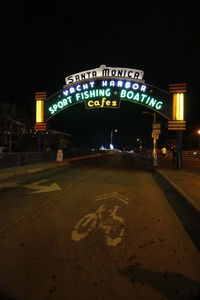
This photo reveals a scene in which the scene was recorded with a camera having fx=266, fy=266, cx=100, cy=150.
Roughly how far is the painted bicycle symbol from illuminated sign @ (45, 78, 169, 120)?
51.0 ft

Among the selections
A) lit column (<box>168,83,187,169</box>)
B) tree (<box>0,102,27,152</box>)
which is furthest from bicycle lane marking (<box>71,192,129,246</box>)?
tree (<box>0,102,27,152</box>)

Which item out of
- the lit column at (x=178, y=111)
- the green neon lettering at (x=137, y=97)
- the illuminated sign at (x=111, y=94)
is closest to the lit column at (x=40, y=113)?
the illuminated sign at (x=111, y=94)

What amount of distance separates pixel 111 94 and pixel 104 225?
17530 mm

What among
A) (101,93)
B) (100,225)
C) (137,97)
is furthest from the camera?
(101,93)

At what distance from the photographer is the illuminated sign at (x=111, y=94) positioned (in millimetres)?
21500

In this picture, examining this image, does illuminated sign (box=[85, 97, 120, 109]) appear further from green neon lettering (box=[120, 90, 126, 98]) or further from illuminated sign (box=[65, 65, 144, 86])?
illuminated sign (box=[65, 65, 144, 86])

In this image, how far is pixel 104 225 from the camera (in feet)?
20.3

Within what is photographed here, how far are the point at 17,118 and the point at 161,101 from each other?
63.3 ft

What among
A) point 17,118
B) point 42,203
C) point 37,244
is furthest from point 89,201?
point 17,118

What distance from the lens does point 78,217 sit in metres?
6.77

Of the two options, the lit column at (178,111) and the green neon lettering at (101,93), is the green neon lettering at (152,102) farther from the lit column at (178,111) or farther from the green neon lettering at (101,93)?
the green neon lettering at (101,93)

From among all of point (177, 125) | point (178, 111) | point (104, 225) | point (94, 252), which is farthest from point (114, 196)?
point (178, 111)

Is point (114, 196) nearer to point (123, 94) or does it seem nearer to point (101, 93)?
point (123, 94)

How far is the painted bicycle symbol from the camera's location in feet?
17.6
